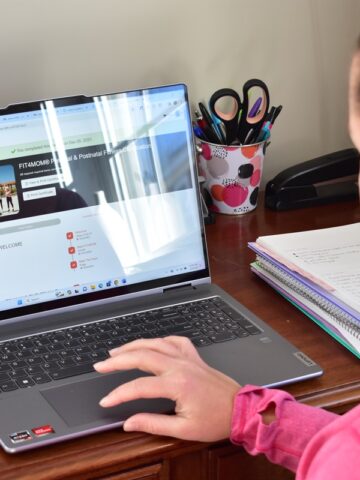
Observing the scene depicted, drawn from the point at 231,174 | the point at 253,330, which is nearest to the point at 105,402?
the point at 253,330

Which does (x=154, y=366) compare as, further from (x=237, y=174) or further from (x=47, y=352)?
(x=237, y=174)

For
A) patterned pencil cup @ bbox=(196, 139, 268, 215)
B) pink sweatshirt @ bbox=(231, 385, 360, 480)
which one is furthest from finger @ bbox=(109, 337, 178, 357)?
patterned pencil cup @ bbox=(196, 139, 268, 215)

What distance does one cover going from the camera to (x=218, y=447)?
2.93 feet

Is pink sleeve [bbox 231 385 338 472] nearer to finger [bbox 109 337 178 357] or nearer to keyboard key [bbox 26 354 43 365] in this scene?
finger [bbox 109 337 178 357]

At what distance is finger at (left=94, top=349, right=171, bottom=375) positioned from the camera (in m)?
0.88

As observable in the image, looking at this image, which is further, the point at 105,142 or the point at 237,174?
the point at 237,174

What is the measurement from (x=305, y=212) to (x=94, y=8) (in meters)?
0.50

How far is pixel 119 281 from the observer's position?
1.11 meters

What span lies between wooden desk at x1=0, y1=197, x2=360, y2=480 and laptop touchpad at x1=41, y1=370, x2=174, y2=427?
2 cm

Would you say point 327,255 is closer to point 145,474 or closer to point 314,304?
point 314,304

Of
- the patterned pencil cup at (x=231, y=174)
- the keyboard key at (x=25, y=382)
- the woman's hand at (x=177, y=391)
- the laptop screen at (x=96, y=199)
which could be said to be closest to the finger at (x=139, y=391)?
the woman's hand at (x=177, y=391)

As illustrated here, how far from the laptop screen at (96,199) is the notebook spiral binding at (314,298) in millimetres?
98

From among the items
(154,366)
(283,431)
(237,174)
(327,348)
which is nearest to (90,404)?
(154,366)

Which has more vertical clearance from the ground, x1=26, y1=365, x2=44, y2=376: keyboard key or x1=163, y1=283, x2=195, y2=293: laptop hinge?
x1=163, y1=283, x2=195, y2=293: laptop hinge
